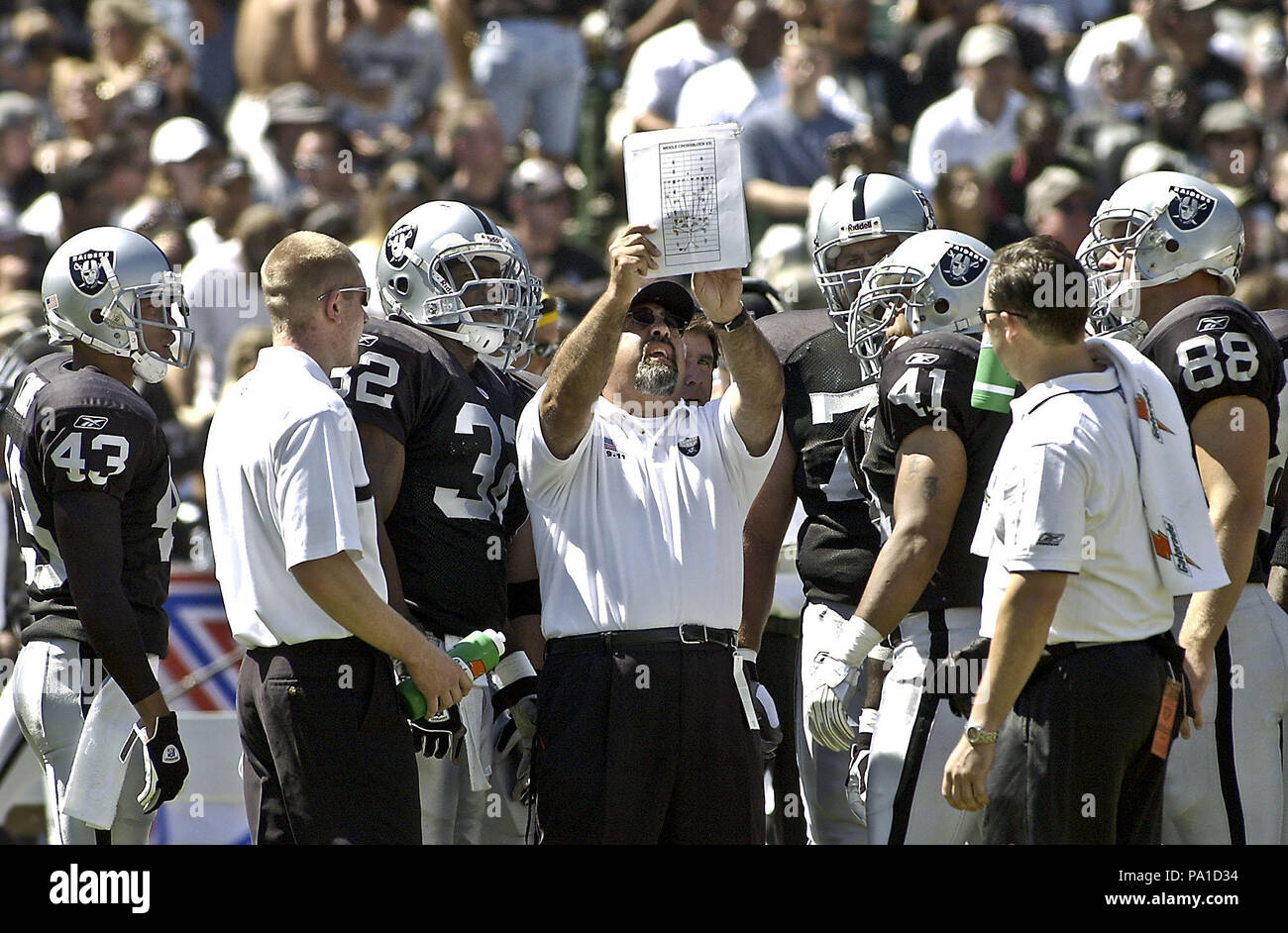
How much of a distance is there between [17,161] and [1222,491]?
898cm

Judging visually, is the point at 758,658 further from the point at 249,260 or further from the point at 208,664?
the point at 249,260

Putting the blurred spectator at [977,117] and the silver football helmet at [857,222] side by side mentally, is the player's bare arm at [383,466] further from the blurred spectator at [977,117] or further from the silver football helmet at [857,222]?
the blurred spectator at [977,117]

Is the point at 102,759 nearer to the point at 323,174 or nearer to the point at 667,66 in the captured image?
the point at 323,174

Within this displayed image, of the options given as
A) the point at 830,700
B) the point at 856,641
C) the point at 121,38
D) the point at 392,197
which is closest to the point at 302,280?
the point at 856,641

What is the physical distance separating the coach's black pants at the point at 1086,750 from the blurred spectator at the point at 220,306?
5948mm

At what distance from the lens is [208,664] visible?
24.8ft

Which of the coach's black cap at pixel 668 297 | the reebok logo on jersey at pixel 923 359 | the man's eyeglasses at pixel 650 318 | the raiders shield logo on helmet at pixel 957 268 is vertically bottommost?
the reebok logo on jersey at pixel 923 359

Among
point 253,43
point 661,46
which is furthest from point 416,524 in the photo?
point 253,43

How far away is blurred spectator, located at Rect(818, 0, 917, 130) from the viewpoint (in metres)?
10.9

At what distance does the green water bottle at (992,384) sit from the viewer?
4.52m

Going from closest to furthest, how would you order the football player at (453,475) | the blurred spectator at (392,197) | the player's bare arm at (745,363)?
1. the player's bare arm at (745,363)
2. the football player at (453,475)
3. the blurred spectator at (392,197)

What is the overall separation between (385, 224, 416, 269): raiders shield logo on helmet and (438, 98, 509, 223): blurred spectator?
15.5ft

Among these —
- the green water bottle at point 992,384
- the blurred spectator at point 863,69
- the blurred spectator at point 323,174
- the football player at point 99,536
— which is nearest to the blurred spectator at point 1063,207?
the blurred spectator at point 863,69

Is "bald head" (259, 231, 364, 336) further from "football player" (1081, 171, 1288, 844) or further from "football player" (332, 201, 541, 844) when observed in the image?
"football player" (1081, 171, 1288, 844)
